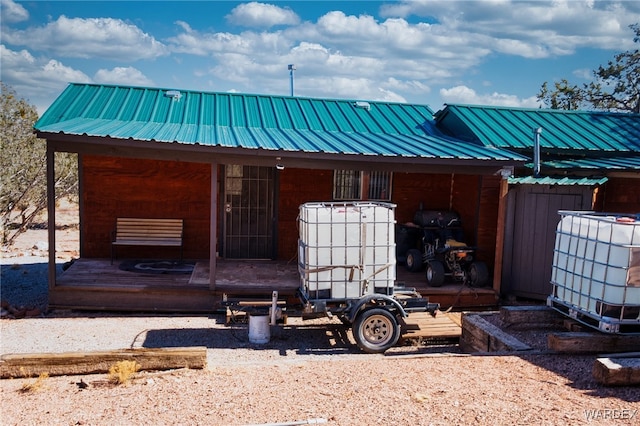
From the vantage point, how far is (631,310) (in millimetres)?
6672

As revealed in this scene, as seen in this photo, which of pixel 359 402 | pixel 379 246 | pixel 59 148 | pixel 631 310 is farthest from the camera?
pixel 59 148

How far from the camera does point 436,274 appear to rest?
33.2 feet

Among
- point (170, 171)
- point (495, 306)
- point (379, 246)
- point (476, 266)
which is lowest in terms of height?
point (495, 306)

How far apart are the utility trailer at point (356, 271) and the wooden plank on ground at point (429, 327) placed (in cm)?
27

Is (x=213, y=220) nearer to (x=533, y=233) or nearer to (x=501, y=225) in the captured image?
(x=501, y=225)

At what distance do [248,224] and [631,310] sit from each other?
24.3 ft

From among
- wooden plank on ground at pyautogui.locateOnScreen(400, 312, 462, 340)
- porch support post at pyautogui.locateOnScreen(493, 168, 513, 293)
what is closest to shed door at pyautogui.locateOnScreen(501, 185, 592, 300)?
porch support post at pyautogui.locateOnScreen(493, 168, 513, 293)

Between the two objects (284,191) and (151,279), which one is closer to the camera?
(151,279)

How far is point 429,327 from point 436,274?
179cm

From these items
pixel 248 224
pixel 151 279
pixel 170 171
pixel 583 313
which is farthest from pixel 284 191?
pixel 583 313

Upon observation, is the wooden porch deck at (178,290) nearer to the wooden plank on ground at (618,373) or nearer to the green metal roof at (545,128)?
the green metal roof at (545,128)

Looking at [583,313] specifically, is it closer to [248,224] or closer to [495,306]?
[495,306]

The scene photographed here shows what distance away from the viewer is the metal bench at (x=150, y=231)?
11289 millimetres

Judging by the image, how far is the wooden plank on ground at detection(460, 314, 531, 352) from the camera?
7258 millimetres
